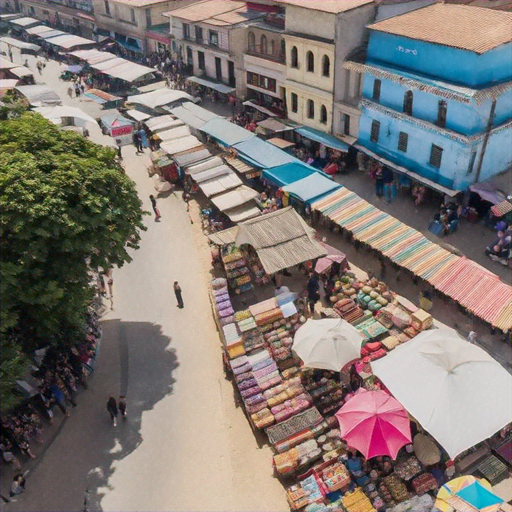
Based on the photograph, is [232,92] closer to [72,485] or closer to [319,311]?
[319,311]

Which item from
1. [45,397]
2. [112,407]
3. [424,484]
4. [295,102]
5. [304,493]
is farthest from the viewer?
[295,102]

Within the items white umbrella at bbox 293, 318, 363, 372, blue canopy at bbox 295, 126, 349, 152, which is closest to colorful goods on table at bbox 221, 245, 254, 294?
white umbrella at bbox 293, 318, 363, 372

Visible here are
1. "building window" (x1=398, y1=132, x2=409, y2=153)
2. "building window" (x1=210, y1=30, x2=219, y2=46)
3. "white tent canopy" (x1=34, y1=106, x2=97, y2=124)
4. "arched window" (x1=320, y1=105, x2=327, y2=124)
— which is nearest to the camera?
"building window" (x1=398, y1=132, x2=409, y2=153)

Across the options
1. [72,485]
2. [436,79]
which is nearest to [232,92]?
[436,79]

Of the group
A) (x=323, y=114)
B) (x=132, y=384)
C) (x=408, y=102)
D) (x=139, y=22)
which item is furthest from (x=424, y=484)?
(x=139, y=22)

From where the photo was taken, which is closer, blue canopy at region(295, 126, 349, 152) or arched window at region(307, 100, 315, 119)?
blue canopy at region(295, 126, 349, 152)

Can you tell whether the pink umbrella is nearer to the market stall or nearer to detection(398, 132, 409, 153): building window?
detection(398, 132, 409, 153): building window

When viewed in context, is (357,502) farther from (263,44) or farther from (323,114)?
(263,44)
